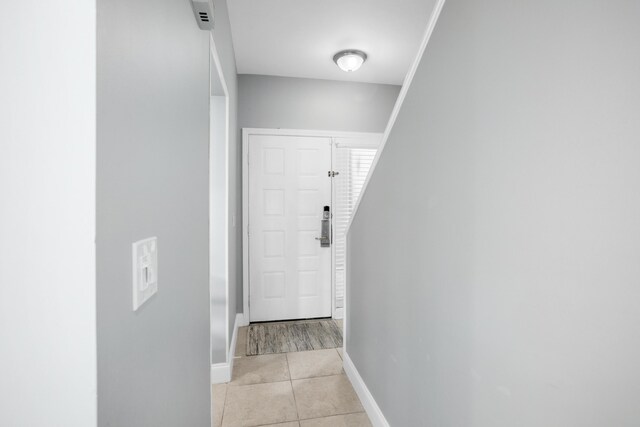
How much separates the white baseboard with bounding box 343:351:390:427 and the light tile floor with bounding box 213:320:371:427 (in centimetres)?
4

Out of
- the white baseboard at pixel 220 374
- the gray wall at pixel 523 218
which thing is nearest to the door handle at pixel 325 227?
the white baseboard at pixel 220 374

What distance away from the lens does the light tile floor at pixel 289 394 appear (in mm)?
1920

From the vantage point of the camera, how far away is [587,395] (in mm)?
655

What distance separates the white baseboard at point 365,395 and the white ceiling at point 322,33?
8.13 ft

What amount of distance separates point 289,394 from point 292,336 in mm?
965

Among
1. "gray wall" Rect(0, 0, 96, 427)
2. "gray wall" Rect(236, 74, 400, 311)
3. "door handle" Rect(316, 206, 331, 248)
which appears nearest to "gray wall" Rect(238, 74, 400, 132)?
"gray wall" Rect(236, 74, 400, 311)

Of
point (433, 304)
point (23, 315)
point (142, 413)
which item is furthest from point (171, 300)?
point (433, 304)

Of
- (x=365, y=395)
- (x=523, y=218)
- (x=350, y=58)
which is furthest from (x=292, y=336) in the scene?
(x=523, y=218)

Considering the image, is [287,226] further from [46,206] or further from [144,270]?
[46,206]

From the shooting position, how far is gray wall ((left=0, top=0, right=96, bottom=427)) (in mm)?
457

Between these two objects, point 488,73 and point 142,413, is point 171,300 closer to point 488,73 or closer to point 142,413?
point 142,413

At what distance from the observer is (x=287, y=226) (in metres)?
3.55

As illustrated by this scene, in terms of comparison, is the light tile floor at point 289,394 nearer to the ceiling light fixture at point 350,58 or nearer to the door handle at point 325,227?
the door handle at point 325,227

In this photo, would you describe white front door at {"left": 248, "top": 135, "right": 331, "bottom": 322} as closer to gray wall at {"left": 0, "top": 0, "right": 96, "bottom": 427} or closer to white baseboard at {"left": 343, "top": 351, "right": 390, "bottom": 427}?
white baseboard at {"left": 343, "top": 351, "right": 390, "bottom": 427}
